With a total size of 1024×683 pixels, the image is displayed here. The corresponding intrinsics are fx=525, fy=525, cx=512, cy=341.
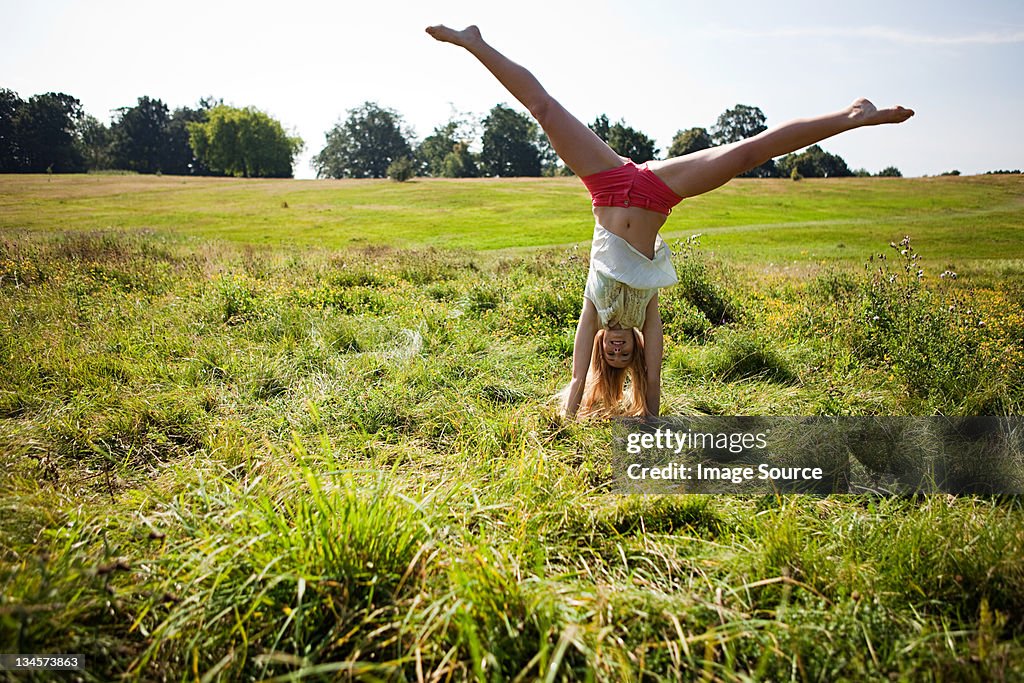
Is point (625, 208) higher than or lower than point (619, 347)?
higher

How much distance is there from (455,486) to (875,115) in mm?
3462

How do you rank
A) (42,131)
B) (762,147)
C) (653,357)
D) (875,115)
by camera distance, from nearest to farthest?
(875,115)
(762,147)
(653,357)
(42,131)

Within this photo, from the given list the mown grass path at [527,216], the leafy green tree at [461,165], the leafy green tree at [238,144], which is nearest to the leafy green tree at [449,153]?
the leafy green tree at [461,165]

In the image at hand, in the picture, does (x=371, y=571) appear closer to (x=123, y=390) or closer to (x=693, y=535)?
(x=693, y=535)

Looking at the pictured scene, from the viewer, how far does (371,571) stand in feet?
6.72

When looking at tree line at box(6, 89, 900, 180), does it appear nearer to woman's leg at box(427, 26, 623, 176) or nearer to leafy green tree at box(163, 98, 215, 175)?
leafy green tree at box(163, 98, 215, 175)

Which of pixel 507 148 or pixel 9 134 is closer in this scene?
pixel 9 134

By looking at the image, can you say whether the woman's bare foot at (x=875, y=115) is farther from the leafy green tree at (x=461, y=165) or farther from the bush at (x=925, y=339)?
the leafy green tree at (x=461, y=165)

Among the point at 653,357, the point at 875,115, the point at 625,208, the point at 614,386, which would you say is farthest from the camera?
the point at 614,386

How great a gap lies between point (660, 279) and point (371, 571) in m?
2.87

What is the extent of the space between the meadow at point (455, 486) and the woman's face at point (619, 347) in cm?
58

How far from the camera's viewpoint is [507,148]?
219 feet

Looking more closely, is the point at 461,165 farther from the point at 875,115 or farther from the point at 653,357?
the point at 875,115

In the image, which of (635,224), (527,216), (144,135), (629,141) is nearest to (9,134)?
(635,224)
